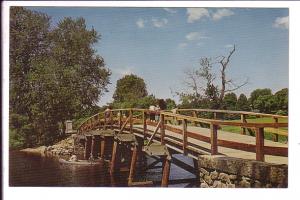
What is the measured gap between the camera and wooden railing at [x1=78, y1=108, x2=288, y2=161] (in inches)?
157

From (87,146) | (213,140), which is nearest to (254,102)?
(213,140)

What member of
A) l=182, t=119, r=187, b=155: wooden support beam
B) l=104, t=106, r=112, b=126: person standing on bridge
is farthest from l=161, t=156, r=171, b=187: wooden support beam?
l=104, t=106, r=112, b=126: person standing on bridge

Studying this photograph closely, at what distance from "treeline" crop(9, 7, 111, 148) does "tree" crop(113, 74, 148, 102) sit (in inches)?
5.9

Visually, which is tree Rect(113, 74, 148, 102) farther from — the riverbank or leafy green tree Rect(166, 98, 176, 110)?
the riverbank

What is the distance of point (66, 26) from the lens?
177 inches

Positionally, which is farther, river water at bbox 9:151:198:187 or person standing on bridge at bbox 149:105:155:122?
person standing on bridge at bbox 149:105:155:122

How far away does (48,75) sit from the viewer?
4598 millimetres

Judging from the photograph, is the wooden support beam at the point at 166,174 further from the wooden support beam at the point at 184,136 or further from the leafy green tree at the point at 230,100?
the leafy green tree at the point at 230,100

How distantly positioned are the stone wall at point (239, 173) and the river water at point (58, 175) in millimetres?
540

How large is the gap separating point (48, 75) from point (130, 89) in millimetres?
866

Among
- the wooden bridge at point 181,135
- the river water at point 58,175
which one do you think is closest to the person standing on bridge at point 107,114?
the wooden bridge at point 181,135

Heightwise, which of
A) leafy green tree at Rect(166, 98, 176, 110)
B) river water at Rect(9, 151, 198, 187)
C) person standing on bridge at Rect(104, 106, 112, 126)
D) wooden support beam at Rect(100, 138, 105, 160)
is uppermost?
leafy green tree at Rect(166, 98, 176, 110)
